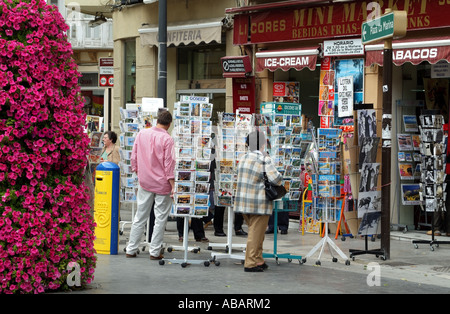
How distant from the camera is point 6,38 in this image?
798cm

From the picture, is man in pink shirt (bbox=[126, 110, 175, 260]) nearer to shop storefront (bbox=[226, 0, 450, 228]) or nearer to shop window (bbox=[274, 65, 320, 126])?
shop storefront (bbox=[226, 0, 450, 228])

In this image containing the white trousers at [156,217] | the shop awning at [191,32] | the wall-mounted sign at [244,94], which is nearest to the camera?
the white trousers at [156,217]

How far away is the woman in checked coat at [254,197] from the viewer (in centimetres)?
1052

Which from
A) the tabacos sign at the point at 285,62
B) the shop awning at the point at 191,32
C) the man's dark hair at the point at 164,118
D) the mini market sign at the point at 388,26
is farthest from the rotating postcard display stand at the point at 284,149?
the shop awning at the point at 191,32

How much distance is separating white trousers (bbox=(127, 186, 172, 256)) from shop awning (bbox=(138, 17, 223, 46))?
8.00m

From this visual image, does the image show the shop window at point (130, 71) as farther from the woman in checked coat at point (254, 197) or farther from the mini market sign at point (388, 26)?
the woman in checked coat at point (254, 197)

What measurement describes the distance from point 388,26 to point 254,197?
3.17 m

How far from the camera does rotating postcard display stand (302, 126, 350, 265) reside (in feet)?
38.7

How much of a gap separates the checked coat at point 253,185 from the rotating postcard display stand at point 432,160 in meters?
4.10


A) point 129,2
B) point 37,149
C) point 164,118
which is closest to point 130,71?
point 129,2

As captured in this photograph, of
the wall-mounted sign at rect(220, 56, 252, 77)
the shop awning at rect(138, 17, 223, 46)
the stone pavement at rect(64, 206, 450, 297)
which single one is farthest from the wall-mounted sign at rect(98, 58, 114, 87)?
the stone pavement at rect(64, 206, 450, 297)
